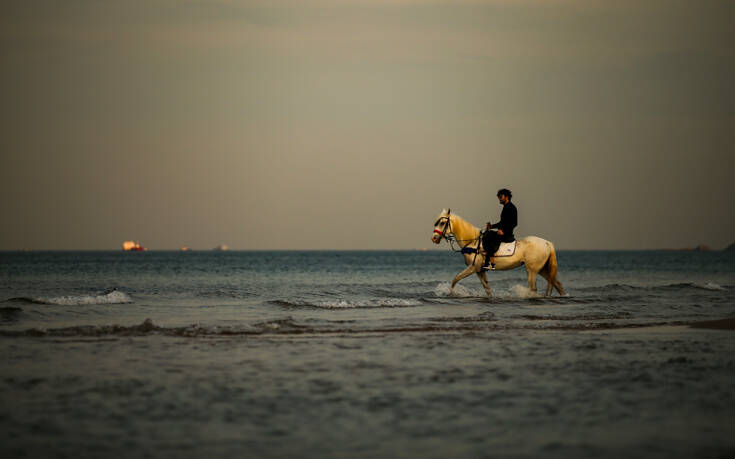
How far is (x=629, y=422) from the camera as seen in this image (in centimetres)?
685

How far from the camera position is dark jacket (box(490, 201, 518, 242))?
71.9 feet

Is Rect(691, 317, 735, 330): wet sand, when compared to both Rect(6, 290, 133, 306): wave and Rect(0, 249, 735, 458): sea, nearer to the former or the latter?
Rect(0, 249, 735, 458): sea

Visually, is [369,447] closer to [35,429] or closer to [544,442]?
[544,442]

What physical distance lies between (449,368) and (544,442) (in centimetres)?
365

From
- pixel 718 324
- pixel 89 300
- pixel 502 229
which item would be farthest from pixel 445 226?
pixel 89 300

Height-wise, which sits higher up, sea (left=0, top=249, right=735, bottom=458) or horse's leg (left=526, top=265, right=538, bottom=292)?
horse's leg (left=526, top=265, right=538, bottom=292)

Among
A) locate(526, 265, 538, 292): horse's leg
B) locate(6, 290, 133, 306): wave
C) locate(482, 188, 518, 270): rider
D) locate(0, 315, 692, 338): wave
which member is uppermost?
locate(482, 188, 518, 270): rider

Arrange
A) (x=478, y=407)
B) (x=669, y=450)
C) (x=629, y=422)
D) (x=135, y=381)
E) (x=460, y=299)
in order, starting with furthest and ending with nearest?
Answer: 1. (x=460, y=299)
2. (x=135, y=381)
3. (x=478, y=407)
4. (x=629, y=422)
5. (x=669, y=450)

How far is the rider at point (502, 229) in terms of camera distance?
71.9ft

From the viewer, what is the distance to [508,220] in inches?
866

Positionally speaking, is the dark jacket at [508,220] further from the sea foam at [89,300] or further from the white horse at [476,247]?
the sea foam at [89,300]

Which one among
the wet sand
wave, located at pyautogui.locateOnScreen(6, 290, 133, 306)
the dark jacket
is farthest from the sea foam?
the wet sand

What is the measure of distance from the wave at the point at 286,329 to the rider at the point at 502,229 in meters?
5.90

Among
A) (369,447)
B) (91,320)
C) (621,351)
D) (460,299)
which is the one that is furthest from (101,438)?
(460,299)
